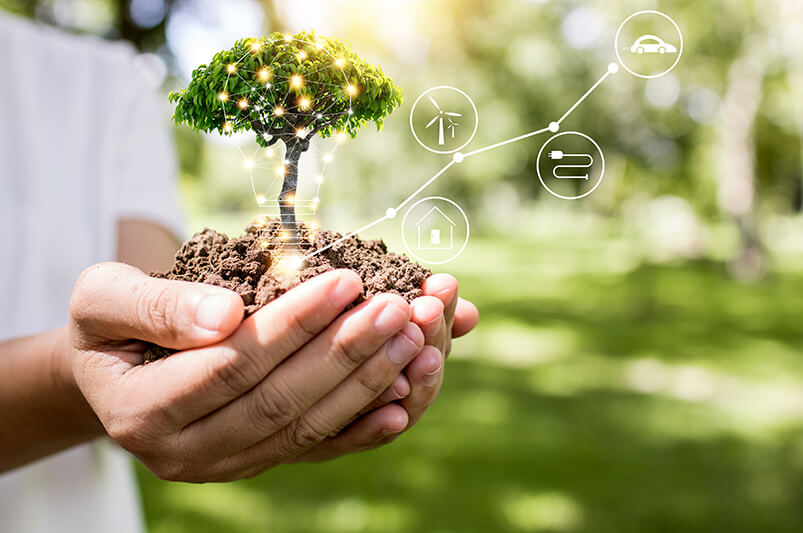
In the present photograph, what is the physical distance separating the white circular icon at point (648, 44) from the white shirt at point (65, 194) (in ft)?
7.35

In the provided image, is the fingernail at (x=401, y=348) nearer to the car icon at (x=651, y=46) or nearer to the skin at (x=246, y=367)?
the skin at (x=246, y=367)

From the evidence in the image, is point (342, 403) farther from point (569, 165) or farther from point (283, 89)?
point (569, 165)

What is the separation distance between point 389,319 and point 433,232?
39 centimetres

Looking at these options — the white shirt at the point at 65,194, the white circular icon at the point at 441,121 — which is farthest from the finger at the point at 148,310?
the white shirt at the point at 65,194

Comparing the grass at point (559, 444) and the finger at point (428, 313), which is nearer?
the finger at point (428, 313)

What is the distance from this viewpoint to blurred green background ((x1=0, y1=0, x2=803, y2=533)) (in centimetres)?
224

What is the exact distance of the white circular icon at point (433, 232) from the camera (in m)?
1.55

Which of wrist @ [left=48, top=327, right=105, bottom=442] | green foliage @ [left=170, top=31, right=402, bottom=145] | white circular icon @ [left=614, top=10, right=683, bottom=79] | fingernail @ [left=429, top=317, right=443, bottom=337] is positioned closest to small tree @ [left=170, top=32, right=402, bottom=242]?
green foliage @ [left=170, top=31, right=402, bottom=145]

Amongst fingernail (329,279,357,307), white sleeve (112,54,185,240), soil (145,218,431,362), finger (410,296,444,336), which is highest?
white sleeve (112,54,185,240)

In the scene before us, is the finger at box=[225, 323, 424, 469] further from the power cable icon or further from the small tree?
the power cable icon

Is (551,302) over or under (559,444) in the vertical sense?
over

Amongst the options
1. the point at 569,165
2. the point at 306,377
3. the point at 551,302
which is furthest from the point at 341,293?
the point at 551,302

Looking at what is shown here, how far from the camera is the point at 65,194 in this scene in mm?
2764

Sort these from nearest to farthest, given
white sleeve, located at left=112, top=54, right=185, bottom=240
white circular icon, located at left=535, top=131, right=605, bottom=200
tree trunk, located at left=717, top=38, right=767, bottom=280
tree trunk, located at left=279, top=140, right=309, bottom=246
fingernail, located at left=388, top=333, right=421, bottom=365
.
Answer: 1. fingernail, located at left=388, top=333, right=421, bottom=365
2. tree trunk, located at left=279, top=140, right=309, bottom=246
3. white circular icon, located at left=535, top=131, right=605, bottom=200
4. white sleeve, located at left=112, top=54, right=185, bottom=240
5. tree trunk, located at left=717, top=38, right=767, bottom=280
